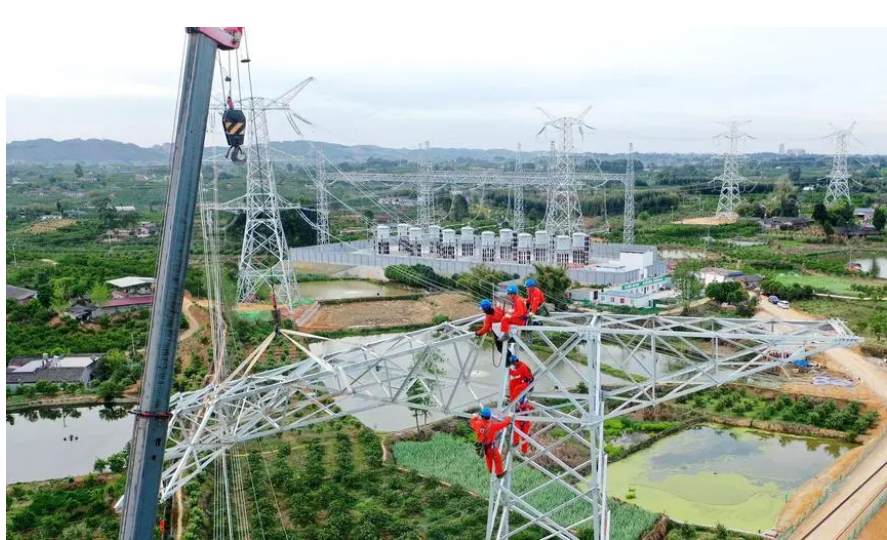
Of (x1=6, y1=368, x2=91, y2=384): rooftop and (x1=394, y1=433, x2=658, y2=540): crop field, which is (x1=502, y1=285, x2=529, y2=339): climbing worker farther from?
(x1=6, y1=368, x2=91, y2=384): rooftop

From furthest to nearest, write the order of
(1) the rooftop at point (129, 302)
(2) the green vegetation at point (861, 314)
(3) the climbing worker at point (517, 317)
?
1. (1) the rooftop at point (129, 302)
2. (2) the green vegetation at point (861, 314)
3. (3) the climbing worker at point (517, 317)

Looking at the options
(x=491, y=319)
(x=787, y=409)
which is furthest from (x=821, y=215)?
(x=491, y=319)

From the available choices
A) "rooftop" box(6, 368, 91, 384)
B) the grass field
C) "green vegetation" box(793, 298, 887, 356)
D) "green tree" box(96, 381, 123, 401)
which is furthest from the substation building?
"rooftop" box(6, 368, 91, 384)

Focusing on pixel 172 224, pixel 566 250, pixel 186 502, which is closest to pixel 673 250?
pixel 566 250

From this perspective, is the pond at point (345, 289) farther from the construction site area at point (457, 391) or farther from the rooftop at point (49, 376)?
the rooftop at point (49, 376)

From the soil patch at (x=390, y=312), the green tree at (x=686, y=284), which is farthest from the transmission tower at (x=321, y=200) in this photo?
the green tree at (x=686, y=284)

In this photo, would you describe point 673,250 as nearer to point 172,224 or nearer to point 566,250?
point 566,250
